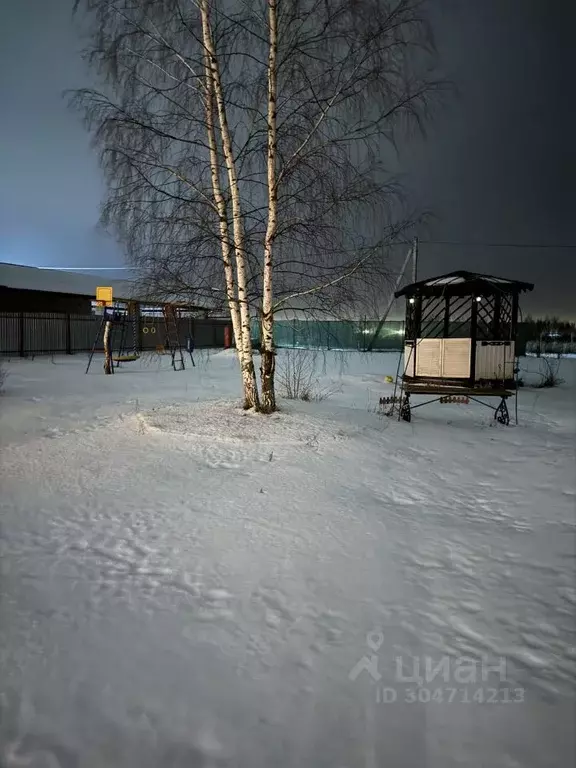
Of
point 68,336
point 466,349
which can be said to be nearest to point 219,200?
point 466,349

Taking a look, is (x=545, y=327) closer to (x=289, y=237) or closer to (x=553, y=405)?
(x=553, y=405)

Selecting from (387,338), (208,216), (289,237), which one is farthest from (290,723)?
(387,338)

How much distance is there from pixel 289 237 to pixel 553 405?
8.30 m

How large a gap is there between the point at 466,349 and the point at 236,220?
4896mm

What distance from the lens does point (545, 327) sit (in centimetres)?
3428

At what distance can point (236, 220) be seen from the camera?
7.61 metres

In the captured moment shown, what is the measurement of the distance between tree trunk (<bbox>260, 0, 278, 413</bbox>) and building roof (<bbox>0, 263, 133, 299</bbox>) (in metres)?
17.4

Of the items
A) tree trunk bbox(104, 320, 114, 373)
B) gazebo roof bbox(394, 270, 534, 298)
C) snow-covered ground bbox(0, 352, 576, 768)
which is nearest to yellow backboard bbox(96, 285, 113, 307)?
tree trunk bbox(104, 320, 114, 373)

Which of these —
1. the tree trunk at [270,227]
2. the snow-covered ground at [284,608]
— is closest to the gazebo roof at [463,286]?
the tree trunk at [270,227]

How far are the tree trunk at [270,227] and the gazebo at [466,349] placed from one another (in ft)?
8.61

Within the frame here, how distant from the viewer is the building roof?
2478cm

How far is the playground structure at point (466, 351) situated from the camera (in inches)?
344

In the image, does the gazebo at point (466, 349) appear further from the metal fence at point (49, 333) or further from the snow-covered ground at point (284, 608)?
the metal fence at point (49, 333)

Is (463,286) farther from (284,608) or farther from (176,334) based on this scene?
(176,334)
